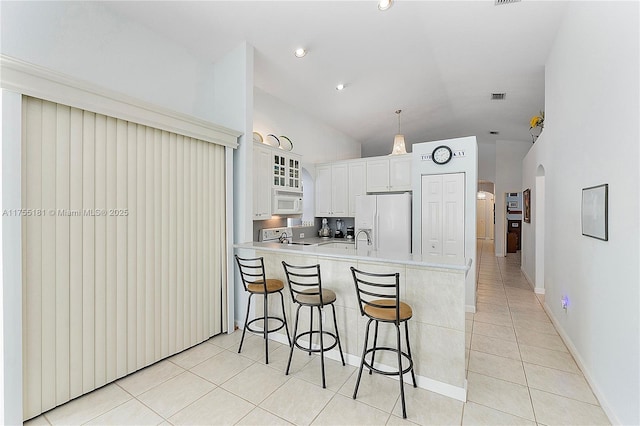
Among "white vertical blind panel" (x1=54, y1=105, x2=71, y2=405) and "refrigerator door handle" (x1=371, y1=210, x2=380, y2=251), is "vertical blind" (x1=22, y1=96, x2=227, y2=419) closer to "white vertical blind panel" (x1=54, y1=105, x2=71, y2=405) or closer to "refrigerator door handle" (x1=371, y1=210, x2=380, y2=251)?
"white vertical blind panel" (x1=54, y1=105, x2=71, y2=405)

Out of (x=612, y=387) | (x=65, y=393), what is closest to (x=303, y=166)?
(x=65, y=393)

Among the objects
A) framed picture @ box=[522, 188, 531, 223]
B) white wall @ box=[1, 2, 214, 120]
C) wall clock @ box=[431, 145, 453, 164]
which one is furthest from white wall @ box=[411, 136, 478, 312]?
white wall @ box=[1, 2, 214, 120]

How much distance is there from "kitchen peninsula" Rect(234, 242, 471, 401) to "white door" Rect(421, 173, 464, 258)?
5.66ft

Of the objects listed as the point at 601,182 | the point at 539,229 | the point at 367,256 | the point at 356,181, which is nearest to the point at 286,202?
the point at 356,181

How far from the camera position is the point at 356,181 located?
5289 mm

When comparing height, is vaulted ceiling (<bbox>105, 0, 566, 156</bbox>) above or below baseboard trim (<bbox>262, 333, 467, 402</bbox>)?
above

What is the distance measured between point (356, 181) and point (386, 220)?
1112mm

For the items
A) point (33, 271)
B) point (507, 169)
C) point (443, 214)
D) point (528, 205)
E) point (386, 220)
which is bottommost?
point (33, 271)

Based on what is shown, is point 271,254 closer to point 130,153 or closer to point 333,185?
point 130,153

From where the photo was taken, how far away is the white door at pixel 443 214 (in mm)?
3869

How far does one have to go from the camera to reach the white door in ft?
12.7

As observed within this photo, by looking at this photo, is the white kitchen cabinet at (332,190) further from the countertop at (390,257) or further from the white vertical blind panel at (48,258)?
the white vertical blind panel at (48,258)

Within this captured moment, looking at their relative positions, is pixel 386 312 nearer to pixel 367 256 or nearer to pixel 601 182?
pixel 367 256

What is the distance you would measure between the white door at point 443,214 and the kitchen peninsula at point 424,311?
1726 mm
